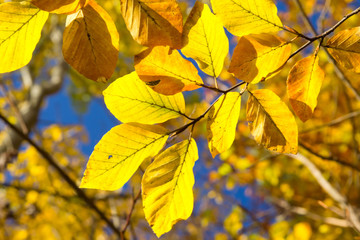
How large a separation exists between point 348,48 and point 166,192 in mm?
301

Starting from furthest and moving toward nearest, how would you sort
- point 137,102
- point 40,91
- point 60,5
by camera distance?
point 40,91
point 137,102
point 60,5

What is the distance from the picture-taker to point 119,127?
409 millimetres

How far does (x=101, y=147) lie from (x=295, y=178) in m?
4.35

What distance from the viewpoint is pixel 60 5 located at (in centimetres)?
34

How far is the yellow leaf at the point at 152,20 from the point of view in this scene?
13.8 inches

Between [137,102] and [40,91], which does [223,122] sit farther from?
[40,91]

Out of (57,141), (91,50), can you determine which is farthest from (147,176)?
(57,141)

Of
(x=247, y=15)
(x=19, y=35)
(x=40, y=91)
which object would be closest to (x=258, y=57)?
(x=247, y=15)

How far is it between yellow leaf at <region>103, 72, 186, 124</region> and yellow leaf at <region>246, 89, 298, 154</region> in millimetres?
103

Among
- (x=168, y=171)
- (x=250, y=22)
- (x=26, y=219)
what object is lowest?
(x=26, y=219)

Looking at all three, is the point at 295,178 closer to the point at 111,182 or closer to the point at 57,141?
the point at 57,141

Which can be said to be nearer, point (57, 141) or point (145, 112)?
point (145, 112)

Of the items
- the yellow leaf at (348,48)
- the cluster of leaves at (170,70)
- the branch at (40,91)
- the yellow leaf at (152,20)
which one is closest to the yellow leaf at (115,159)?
the cluster of leaves at (170,70)

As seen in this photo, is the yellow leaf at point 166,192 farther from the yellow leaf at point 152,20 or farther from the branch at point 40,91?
the branch at point 40,91
